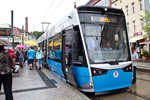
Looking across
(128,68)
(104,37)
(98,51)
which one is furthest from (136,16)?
(98,51)

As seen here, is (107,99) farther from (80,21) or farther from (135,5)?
(135,5)

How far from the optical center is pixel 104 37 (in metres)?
8.02

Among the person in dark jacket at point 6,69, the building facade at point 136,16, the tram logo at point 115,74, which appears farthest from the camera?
the building facade at point 136,16

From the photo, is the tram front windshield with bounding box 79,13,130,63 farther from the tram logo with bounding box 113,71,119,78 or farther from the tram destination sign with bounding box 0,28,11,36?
the tram destination sign with bounding box 0,28,11,36

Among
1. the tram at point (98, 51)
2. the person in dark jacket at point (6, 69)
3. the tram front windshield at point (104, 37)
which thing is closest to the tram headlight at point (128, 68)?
the tram at point (98, 51)

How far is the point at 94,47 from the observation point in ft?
25.7

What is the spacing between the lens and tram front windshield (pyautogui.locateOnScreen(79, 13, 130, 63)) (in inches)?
308

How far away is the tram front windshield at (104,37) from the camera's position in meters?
7.81

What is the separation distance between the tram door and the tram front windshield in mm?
845

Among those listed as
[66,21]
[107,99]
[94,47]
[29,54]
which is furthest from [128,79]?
[29,54]

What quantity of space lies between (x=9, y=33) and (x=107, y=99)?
14554mm

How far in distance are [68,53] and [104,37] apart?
163 cm

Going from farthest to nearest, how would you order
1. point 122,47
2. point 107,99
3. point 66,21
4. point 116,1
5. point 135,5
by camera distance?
point 116,1
point 135,5
point 66,21
point 122,47
point 107,99

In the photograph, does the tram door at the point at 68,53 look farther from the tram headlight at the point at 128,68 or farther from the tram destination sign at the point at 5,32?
the tram destination sign at the point at 5,32
